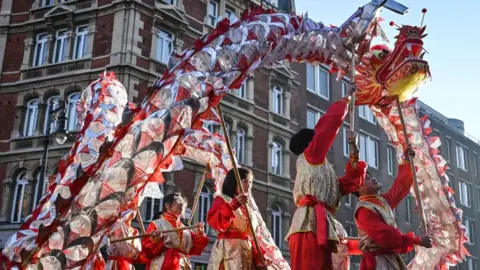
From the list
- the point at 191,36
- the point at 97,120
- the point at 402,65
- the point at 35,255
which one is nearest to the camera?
the point at 35,255

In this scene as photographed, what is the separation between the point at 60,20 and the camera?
840 inches

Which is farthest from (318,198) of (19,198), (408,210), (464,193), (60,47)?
(464,193)

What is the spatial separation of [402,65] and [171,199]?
3350 mm

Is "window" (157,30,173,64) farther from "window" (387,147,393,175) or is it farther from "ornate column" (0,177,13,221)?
"window" (387,147,393,175)

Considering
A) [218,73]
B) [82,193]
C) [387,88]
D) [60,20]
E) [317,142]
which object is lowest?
[82,193]

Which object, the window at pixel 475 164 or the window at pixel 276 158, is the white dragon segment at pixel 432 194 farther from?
the window at pixel 475 164

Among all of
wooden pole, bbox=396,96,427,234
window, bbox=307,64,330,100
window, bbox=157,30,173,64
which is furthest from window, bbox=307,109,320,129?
wooden pole, bbox=396,96,427,234

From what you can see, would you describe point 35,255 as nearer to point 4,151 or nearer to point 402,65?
point 402,65

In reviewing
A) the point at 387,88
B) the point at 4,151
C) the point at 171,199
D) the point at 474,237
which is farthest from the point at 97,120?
the point at 474,237

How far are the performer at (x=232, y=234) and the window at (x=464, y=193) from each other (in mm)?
35475

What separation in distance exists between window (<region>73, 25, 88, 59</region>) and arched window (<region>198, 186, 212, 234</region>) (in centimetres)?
673

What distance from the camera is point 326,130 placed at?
4.67 meters

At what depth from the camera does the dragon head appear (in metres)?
5.66

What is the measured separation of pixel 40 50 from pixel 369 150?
57.6 feet
